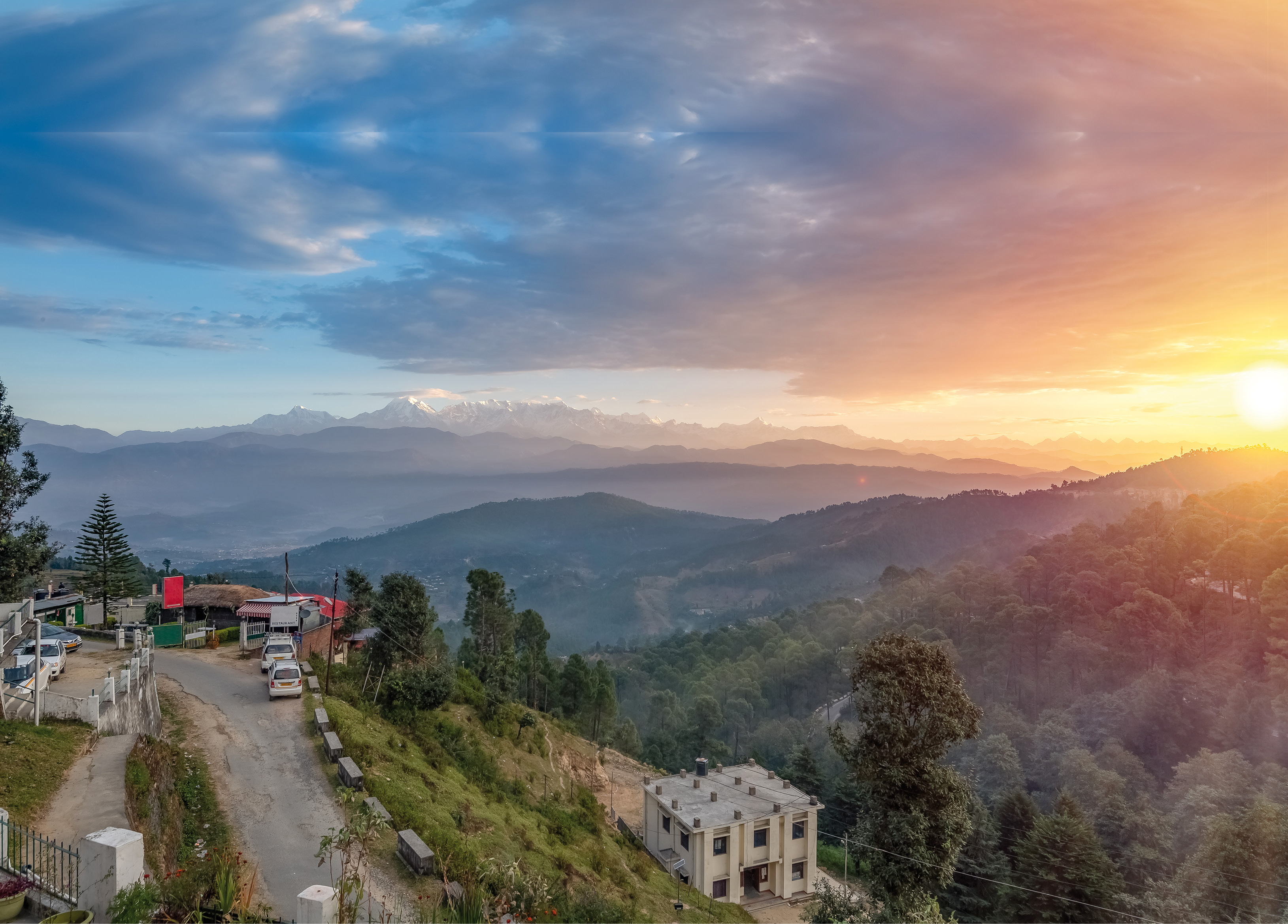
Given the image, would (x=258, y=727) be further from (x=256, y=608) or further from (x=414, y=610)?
(x=256, y=608)

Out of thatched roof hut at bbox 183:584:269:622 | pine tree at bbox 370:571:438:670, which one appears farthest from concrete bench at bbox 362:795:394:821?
thatched roof hut at bbox 183:584:269:622

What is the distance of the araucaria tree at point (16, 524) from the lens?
22.6 m

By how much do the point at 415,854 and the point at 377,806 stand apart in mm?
1609

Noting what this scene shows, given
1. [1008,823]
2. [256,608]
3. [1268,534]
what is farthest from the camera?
[1268,534]

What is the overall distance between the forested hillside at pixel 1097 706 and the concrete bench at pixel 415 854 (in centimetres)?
1329

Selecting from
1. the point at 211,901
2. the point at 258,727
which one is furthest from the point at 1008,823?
the point at 211,901

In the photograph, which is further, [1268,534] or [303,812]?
[1268,534]

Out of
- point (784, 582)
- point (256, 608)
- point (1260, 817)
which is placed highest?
point (256, 608)

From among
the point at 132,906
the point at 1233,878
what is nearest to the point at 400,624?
the point at 132,906

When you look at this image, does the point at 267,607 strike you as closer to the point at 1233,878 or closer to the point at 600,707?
the point at 600,707

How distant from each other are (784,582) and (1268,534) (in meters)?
136

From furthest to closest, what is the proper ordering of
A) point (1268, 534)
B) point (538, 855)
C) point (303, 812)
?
point (1268, 534)
point (538, 855)
point (303, 812)

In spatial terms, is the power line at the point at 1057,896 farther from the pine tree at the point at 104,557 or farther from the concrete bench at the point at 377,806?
the pine tree at the point at 104,557

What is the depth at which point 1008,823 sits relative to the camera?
40469mm
